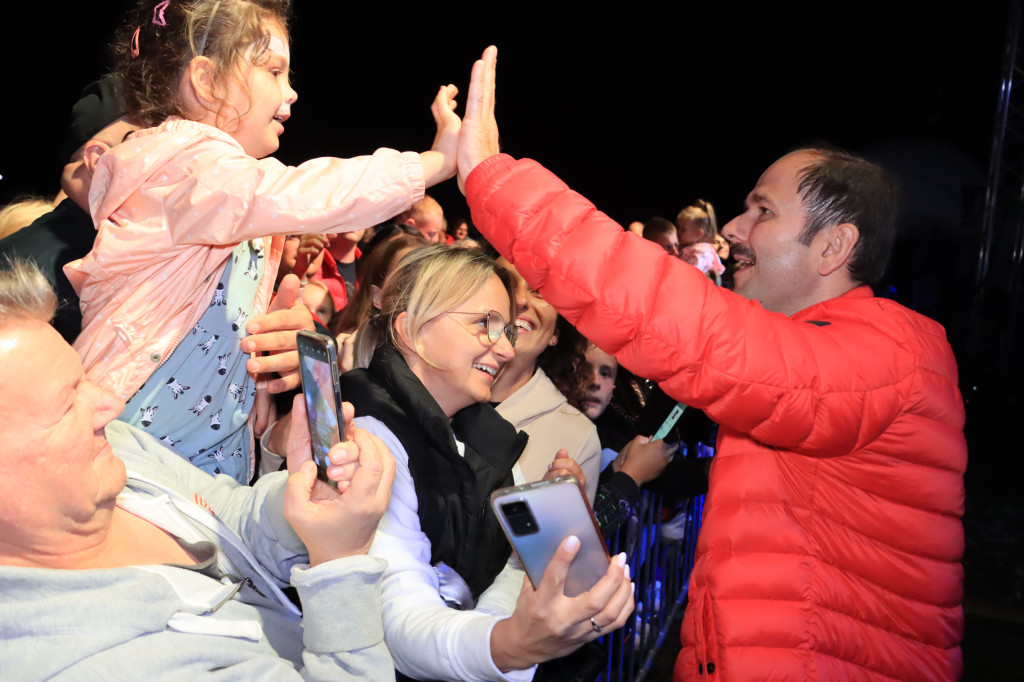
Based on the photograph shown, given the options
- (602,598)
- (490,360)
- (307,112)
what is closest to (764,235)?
(490,360)

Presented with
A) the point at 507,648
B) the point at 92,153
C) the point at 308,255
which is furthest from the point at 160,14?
the point at 308,255

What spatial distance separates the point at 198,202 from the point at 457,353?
782 mm


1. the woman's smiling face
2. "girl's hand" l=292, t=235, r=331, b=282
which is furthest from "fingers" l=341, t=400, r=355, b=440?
"girl's hand" l=292, t=235, r=331, b=282

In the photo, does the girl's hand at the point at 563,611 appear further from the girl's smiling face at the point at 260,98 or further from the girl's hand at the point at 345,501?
the girl's smiling face at the point at 260,98

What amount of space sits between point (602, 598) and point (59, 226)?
1.73 meters

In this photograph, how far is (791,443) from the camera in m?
1.55

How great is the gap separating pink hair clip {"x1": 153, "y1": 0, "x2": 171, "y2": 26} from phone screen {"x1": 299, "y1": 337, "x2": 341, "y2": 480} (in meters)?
1.03

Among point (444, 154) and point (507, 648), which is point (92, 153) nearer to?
point (444, 154)

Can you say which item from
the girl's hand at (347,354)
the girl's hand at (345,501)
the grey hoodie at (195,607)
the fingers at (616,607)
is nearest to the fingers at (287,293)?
the girl's hand at (347,354)

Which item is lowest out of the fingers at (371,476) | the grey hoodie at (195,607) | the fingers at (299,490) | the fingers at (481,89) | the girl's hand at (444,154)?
the grey hoodie at (195,607)

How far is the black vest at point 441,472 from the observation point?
1.79 meters

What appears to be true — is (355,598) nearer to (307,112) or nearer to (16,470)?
(16,470)

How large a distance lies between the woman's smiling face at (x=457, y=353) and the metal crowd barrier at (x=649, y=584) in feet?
2.46

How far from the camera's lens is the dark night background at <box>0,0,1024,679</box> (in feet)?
26.5
